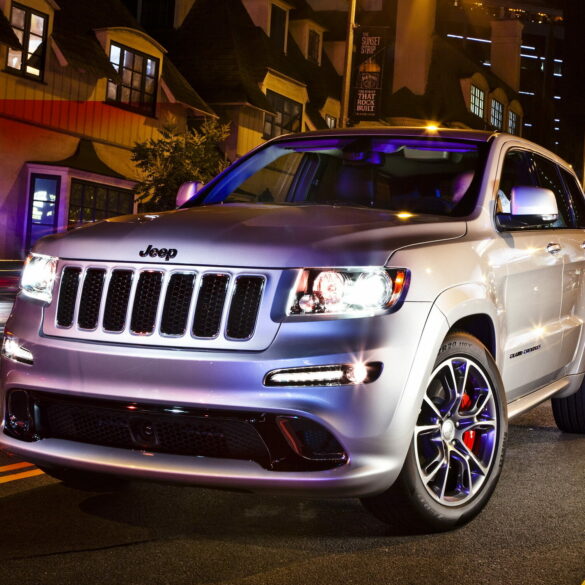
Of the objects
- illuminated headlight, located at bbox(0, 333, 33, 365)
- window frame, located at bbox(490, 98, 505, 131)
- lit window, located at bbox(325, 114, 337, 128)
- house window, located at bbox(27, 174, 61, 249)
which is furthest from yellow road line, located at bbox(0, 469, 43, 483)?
window frame, located at bbox(490, 98, 505, 131)

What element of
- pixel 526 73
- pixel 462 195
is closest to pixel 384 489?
pixel 462 195

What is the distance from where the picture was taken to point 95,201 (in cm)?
2445

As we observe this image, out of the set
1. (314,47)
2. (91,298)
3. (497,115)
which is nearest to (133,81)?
(314,47)

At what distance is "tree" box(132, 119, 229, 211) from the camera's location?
23203 mm

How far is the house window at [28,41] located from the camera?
71.4 feet

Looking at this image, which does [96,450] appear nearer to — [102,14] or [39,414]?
[39,414]

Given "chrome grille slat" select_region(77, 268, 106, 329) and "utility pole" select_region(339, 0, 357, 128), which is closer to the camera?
"chrome grille slat" select_region(77, 268, 106, 329)

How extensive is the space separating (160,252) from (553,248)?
8.64 feet

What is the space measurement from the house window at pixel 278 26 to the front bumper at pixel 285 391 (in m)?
29.0

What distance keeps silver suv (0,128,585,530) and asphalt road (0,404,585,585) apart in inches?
7.8

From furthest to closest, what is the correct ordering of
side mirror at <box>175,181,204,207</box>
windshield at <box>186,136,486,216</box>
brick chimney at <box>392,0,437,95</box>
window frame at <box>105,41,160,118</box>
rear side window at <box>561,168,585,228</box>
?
brick chimney at <box>392,0,437,95</box> < window frame at <box>105,41,160,118</box> < rear side window at <box>561,168,585,228</box> < side mirror at <box>175,181,204,207</box> < windshield at <box>186,136,486,216</box>

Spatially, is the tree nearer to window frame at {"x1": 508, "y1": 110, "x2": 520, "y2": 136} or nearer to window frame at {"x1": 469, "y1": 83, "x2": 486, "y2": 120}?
window frame at {"x1": 469, "y1": 83, "x2": 486, "y2": 120}

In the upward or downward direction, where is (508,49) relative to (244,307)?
upward

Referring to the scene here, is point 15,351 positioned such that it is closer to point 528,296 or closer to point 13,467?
point 13,467
